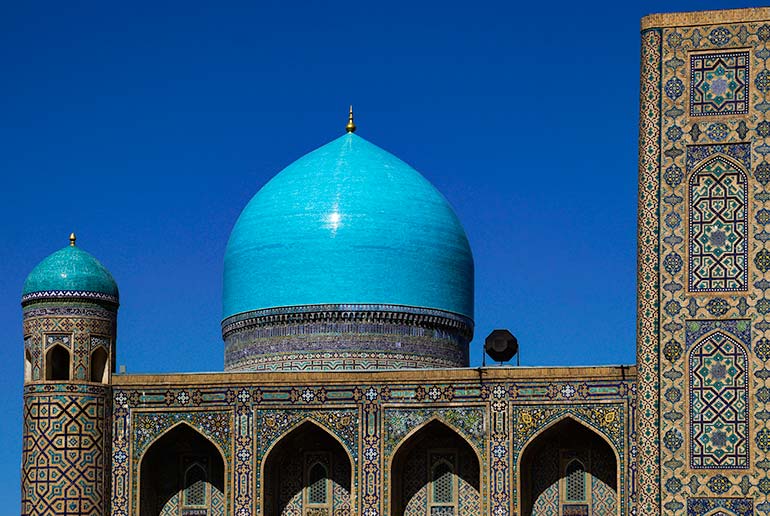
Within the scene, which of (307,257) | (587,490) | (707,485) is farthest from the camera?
(307,257)

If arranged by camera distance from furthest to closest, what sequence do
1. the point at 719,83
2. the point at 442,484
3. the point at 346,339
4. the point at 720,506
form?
the point at 346,339 < the point at 442,484 < the point at 719,83 < the point at 720,506

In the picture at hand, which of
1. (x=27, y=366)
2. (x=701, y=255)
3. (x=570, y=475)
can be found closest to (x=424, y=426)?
(x=570, y=475)

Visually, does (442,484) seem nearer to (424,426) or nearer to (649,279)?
(424,426)

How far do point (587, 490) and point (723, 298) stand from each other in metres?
2.87

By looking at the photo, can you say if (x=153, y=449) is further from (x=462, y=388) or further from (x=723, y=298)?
(x=723, y=298)

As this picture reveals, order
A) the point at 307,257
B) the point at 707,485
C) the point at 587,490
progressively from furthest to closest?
the point at 307,257 → the point at 587,490 → the point at 707,485

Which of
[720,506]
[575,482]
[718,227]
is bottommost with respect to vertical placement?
[720,506]

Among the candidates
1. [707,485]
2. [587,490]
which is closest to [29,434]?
[587,490]

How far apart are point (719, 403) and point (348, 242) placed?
5.62 metres

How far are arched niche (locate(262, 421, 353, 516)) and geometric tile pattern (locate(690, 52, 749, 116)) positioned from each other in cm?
512

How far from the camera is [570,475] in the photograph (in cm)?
2095

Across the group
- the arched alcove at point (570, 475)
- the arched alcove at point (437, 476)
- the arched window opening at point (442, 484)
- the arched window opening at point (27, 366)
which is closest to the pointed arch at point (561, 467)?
the arched alcove at point (570, 475)

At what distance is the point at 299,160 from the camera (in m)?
24.2

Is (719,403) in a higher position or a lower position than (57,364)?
lower
